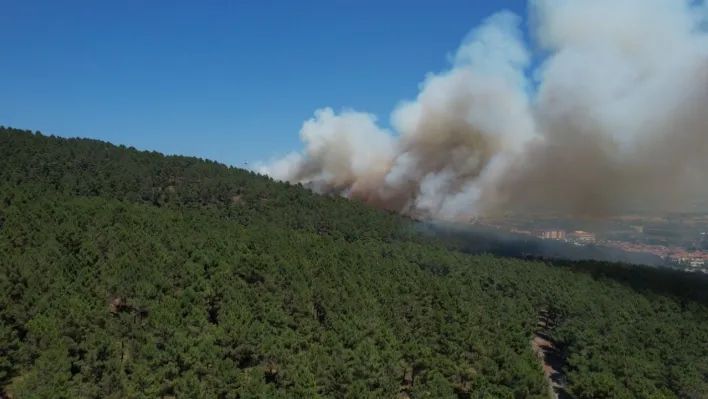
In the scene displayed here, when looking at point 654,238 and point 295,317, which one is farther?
point 654,238

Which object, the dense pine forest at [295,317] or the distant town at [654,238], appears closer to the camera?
the dense pine forest at [295,317]

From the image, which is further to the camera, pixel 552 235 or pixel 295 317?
pixel 552 235

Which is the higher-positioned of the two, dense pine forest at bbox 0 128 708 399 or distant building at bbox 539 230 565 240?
distant building at bbox 539 230 565 240

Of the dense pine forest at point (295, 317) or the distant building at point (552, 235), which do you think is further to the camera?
the distant building at point (552, 235)

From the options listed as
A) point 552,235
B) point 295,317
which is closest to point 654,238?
point 552,235

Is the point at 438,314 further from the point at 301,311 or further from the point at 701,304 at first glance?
the point at 701,304

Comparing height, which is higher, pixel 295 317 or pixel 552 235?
pixel 552 235

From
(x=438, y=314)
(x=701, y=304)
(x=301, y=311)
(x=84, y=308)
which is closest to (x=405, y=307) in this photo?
(x=438, y=314)

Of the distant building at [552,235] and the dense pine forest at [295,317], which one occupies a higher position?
the distant building at [552,235]

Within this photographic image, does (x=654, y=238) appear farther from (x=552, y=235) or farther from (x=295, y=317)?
(x=295, y=317)
